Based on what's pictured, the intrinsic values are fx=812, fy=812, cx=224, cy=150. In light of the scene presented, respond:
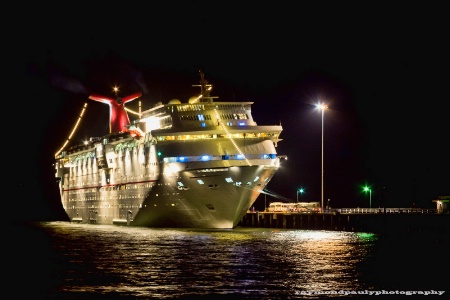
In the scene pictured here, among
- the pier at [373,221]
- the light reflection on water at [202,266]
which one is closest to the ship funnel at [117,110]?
the pier at [373,221]

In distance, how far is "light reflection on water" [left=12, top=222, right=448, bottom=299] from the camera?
32.9 meters

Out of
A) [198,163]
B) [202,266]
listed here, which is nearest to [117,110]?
[198,163]

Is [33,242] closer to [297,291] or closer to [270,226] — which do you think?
[270,226]

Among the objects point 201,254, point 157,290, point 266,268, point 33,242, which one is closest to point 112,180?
point 33,242

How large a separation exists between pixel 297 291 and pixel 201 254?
1605cm

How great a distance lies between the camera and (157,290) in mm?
32438

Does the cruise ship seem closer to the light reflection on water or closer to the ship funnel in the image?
the light reflection on water

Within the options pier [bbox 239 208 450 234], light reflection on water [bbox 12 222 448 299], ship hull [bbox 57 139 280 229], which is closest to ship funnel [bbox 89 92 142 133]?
ship hull [bbox 57 139 280 229]

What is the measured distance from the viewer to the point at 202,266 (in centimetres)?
4134

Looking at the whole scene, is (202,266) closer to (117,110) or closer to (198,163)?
(198,163)

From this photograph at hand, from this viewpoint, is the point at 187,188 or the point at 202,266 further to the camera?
the point at 187,188

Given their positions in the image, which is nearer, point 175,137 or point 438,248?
point 438,248

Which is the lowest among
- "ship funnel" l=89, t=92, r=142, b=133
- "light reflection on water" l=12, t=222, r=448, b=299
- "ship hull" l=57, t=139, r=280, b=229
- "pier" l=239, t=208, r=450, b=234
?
"light reflection on water" l=12, t=222, r=448, b=299

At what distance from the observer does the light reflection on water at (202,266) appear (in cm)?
3288
